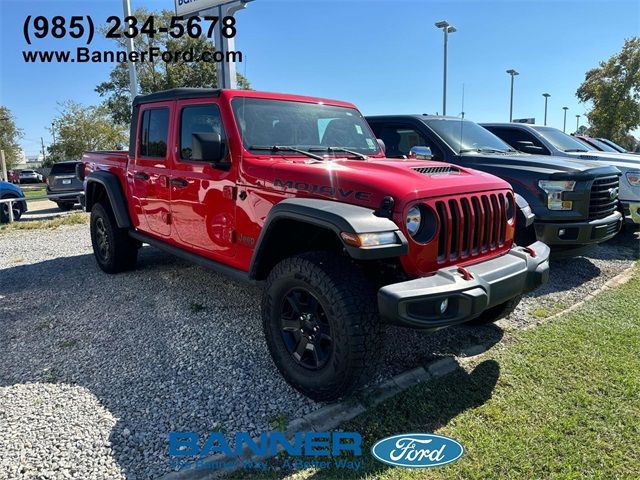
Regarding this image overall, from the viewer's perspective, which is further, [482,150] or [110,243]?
[482,150]

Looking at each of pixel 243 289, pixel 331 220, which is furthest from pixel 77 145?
pixel 331 220

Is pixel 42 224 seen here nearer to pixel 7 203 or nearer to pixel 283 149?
pixel 7 203

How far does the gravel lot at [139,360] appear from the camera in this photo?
251 centimetres

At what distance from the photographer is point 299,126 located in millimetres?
3885

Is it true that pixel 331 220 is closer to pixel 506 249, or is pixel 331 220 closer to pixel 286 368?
pixel 286 368

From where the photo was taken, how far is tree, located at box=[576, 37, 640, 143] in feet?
89.8

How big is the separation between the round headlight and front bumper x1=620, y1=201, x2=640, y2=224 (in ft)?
18.2

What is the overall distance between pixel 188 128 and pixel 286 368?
2.33 m

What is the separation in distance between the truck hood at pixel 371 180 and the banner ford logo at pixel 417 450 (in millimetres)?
1314

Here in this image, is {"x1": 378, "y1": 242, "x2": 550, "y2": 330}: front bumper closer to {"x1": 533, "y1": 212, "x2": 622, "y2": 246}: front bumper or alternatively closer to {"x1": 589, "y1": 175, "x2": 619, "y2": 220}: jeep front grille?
{"x1": 533, "y1": 212, "x2": 622, "y2": 246}: front bumper

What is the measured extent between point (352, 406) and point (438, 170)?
170 centimetres

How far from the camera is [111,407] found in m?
2.85

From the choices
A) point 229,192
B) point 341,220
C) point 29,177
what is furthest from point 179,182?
point 29,177

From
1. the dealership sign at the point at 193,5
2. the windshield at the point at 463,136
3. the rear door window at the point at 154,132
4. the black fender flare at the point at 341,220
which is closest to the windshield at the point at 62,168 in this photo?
the dealership sign at the point at 193,5
